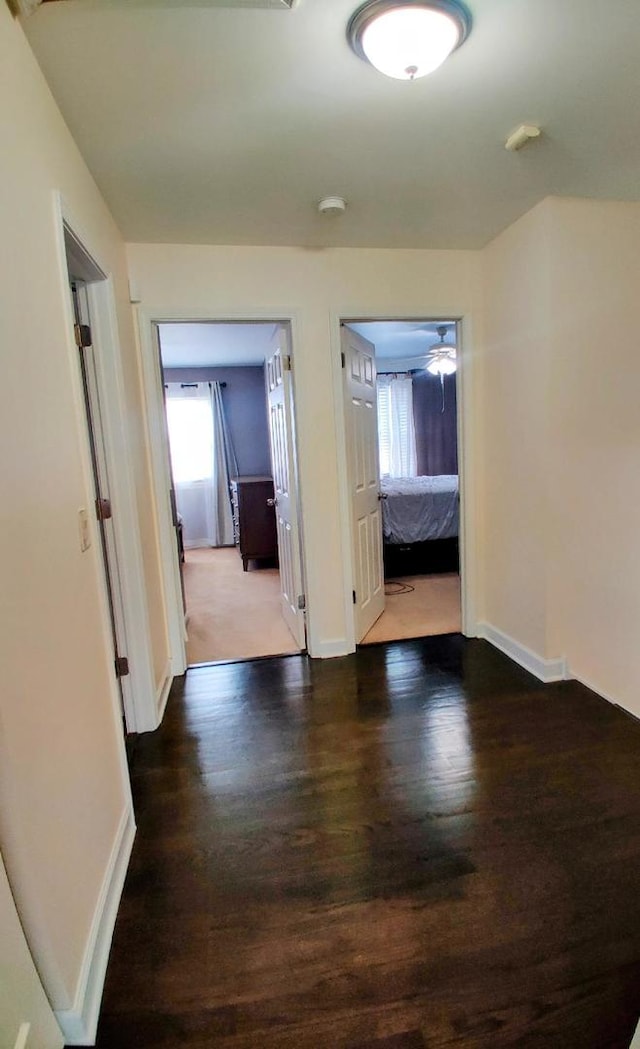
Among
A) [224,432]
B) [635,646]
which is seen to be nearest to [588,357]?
[635,646]

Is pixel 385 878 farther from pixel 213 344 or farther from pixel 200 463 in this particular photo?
pixel 200 463

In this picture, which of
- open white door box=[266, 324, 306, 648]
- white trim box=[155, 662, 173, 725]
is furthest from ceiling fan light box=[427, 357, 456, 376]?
white trim box=[155, 662, 173, 725]

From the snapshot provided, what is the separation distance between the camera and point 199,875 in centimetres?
148

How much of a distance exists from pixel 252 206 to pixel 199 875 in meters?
2.59

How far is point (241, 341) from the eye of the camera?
4.84 meters

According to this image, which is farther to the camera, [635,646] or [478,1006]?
[635,646]

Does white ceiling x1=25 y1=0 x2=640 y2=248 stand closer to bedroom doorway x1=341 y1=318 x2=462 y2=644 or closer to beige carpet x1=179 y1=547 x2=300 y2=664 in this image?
bedroom doorway x1=341 y1=318 x2=462 y2=644

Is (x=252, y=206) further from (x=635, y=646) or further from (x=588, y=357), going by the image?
(x=635, y=646)

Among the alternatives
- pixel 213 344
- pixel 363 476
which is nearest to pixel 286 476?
pixel 363 476

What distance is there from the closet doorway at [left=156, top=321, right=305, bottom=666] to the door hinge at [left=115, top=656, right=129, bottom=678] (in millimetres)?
814

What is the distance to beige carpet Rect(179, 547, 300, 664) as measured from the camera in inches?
123

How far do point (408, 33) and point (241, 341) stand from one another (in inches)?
149

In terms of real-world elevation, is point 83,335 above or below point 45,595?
above

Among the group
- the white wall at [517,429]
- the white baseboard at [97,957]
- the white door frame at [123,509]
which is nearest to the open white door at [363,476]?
the white wall at [517,429]
